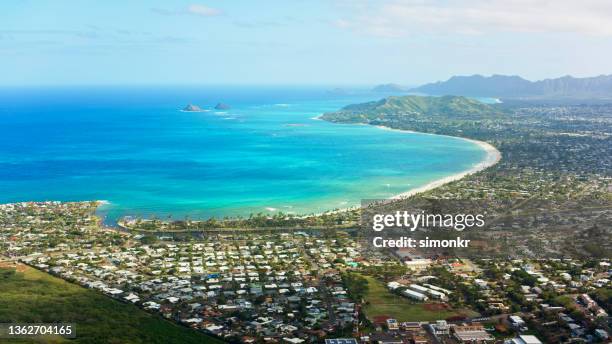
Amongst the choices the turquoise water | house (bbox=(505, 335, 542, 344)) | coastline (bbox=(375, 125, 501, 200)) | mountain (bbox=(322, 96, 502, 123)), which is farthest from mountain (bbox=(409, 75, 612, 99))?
house (bbox=(505, 335, 542, 344))

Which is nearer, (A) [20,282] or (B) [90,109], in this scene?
(A) [20,282]

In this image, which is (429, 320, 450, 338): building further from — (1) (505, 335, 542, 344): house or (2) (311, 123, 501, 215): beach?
(2) (311, 123, 501, 215): beach

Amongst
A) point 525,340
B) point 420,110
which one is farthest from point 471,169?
point 420,110

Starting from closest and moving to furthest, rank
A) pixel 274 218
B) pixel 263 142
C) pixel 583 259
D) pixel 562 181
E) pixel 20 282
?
pixel 20 282 < pixel 583 259 < pixel 274 218 < pixel 562 181 < pixel 263 142

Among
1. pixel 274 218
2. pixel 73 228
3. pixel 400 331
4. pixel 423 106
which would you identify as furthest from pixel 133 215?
pixel 423 106

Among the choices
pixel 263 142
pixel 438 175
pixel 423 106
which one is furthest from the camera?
pixel 423 106

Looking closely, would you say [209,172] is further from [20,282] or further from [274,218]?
[20,282]

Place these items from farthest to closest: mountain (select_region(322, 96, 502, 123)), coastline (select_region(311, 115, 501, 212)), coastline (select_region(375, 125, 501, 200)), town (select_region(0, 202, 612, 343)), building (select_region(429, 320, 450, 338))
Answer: mountain (select_region(322, 96, 502, 123)) → coastline (select_region(375, 125, 501, 200)) → coastline (select_region(311, 115, 501, 212)) → town (select_region(0, 202, 612, 343)) → building (select_region(429, 320, 450, 338))
